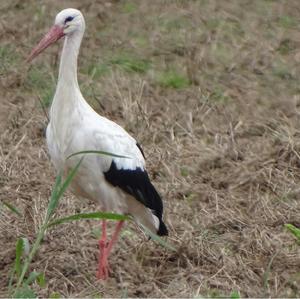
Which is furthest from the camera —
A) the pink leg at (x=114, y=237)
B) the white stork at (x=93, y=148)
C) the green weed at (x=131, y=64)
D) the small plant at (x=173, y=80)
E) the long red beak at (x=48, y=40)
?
the green weed at (x=131, y=64)

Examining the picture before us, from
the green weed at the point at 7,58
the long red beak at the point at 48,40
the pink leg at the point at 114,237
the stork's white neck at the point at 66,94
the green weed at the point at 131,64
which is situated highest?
the long red beak at the point at 48,40

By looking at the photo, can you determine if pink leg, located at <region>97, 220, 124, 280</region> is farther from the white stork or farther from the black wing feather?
the black wing feather

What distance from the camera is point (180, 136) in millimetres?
8828

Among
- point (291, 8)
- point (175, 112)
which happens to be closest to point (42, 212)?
point (175, 112)

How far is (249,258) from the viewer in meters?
6.86

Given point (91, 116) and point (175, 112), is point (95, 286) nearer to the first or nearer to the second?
point (91, 116)

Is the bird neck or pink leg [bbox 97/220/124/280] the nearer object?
pink leg [bbox 97/220/124/280]

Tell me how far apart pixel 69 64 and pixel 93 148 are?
58cm

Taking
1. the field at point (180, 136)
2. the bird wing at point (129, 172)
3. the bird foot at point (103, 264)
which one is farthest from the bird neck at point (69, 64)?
the bird foot at point (103, 264)

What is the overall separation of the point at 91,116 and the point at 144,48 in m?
3.96

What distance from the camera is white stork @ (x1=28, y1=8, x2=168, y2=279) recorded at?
6.58m

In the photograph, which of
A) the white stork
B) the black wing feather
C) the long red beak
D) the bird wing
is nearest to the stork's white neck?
the white stork

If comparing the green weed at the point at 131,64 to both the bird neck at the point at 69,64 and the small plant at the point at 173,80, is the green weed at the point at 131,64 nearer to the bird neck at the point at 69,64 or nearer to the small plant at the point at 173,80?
the small plant at the point at 173,80

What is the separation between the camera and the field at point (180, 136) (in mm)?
6676
